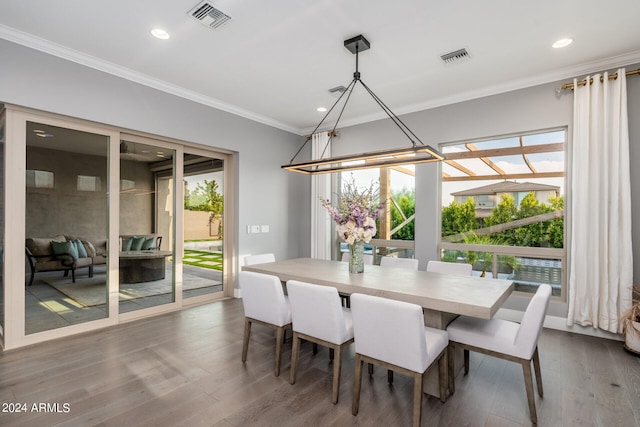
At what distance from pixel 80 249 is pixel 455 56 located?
15.1 ft

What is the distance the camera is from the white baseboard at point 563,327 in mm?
3334

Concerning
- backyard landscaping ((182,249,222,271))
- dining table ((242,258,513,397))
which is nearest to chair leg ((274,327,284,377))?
dining table ((242,258,513,397))

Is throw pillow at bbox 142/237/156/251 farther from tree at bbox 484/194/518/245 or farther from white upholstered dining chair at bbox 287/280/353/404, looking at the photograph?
tree at bbox 484/194/518/245

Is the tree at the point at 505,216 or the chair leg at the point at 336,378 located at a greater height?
the tree at the point at 505,216

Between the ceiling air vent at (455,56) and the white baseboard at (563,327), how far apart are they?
304 centimetres

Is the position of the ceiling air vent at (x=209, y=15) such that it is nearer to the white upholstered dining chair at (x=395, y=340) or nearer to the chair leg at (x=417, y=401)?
the white upholstered dining chair at (x=395, y=340)

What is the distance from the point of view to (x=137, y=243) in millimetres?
4047

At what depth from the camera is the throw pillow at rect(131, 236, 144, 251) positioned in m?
3.99

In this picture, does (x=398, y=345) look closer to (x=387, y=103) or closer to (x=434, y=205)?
(x=434, y=205)

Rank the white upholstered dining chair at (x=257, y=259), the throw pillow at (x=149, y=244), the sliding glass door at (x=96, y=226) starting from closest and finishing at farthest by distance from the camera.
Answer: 1. the sliding glass door at (x=96, y=226)
2. the white upholstered dining chair at (x=257, y=259)
3. the throw pillow at (x=149, y=244)

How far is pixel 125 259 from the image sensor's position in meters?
3.90

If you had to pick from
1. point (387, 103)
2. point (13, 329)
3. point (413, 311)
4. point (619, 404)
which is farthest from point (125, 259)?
point (619, 404)

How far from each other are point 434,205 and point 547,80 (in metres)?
1.93

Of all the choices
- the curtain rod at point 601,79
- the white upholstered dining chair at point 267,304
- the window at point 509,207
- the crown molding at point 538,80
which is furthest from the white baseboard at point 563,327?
the white upholstered dining chair at point 267,304
